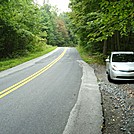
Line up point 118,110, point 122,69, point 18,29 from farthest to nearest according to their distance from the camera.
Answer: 1. point 18,29
2. point 122,69
3. point 118,110

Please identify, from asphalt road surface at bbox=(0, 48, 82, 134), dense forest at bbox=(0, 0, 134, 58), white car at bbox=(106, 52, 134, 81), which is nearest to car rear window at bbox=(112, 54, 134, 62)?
white car at bbox=(106, 52, 134, 81)

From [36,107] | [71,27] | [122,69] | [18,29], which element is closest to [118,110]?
[36,107]

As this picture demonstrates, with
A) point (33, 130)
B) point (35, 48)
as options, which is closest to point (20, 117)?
point (33, 130)

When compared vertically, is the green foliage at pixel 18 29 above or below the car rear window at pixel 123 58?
above

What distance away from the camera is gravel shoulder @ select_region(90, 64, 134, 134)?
556cm

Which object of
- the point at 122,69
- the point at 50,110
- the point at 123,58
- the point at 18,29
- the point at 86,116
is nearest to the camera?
the point at 86,116

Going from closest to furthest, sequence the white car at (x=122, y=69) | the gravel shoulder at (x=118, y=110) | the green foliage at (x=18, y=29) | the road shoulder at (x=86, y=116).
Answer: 1. the road shoulder at (x=86, y=116)
2. the gravel shoulder at (x=118, y=110)
3. the white car at (x=122, y=69)
4. the green foliage at (x=18, y=29)

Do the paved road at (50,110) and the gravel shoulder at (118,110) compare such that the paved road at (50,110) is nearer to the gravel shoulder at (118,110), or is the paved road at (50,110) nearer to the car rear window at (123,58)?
the gravel shoulder at (118,110)

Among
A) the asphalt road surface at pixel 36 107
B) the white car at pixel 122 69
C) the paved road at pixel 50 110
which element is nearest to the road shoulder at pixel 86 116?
the paved road at pixel 50 110

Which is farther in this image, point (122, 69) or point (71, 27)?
point (71, 27)

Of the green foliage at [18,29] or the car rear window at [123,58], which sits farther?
the green foliage at [18,29]

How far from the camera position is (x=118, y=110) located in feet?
23.3

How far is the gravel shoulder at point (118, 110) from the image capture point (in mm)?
5562

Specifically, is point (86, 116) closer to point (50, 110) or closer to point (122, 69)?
point (50, 110)
